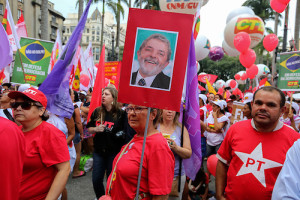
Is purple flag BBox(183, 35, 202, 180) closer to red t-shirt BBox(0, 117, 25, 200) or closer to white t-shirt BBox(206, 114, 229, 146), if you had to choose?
red t-shirt BBox(0, 117, 25, 200)

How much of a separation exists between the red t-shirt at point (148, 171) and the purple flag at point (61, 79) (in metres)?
1.46

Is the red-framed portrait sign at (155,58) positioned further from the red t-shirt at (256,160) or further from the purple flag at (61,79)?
the purple flag at (61,79)

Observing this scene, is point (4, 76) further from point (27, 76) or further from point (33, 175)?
point (33, 175)

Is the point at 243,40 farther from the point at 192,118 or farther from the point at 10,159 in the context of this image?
the point at 10,159

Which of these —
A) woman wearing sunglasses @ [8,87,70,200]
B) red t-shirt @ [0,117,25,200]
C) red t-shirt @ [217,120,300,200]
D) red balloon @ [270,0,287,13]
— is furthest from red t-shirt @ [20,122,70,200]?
red balloon @ [270,0,287,13]

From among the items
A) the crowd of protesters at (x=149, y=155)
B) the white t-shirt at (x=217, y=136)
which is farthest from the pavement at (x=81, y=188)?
the crowd of protesters at (x=149, y=155)

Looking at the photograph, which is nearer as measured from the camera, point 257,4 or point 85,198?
point 85,198

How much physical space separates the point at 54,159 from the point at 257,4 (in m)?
28.1

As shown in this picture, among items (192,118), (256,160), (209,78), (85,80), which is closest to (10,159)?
(256,160)

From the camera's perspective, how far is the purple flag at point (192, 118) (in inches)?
118

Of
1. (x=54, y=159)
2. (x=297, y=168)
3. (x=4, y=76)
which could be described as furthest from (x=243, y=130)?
(x=4, y=76)

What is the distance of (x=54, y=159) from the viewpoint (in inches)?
78.8

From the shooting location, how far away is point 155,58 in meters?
2.03

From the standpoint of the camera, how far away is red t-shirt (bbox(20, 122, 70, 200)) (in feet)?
6.41
